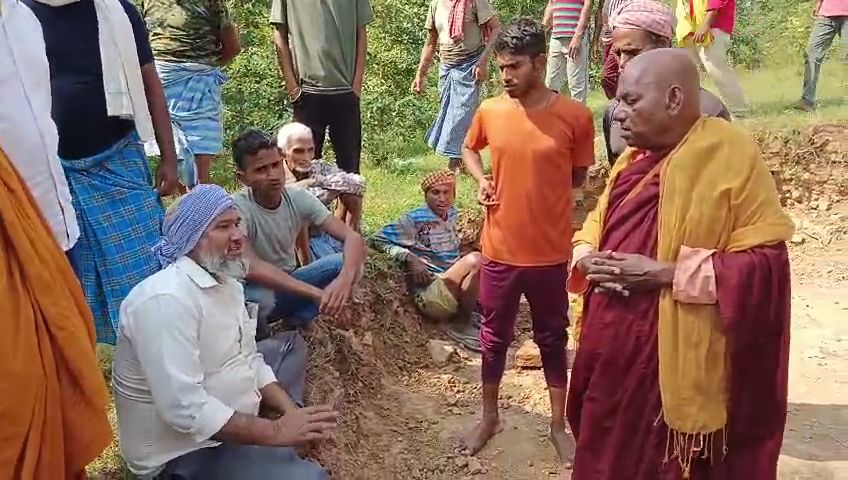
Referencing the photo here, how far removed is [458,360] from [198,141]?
7.09 ft

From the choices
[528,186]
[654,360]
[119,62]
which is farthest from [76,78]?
[654,360]

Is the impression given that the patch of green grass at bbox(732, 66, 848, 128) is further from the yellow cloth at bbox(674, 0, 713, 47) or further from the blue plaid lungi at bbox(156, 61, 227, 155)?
the blue plaid lungi at bbox(156, 61, 227, 155)

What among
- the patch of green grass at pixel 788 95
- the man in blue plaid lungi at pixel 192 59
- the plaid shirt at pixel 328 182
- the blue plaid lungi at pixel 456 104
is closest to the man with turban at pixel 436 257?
the plaid shirt at pixel 328 182

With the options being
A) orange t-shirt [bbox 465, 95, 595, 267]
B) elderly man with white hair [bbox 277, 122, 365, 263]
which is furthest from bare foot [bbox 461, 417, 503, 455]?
elderly man with white hair [bbox 277, 122, 365, 263]

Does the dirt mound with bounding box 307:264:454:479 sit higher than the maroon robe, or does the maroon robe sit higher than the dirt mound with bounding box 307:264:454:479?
the maroon robe

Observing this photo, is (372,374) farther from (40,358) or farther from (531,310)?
(40,358)

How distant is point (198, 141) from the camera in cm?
491

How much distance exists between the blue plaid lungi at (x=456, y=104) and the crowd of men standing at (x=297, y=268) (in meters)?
3.34

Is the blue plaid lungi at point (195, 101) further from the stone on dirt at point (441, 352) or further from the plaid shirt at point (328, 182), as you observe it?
the stone on dirt at point (441, 352)

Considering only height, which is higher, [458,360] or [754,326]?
[754,326]

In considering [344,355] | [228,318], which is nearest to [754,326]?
[228,318]

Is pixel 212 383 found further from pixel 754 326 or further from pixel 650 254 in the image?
pixel 754 326

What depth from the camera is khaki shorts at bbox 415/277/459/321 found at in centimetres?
570

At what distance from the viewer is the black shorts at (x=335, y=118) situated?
5355 millimetres
